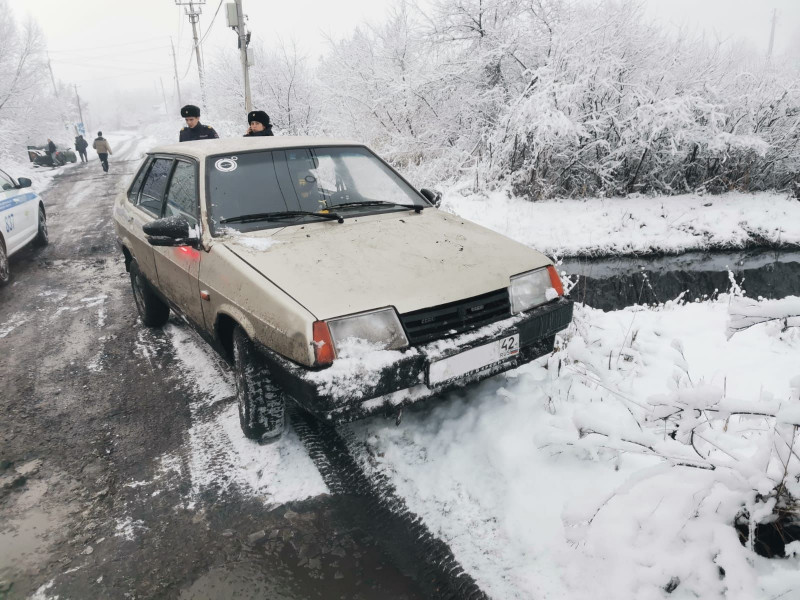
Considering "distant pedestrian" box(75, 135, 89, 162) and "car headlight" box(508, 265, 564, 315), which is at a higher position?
"distant pedestrian" box(75, 135, 89, 162)

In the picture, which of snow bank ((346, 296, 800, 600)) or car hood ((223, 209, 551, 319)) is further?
car hood ((223, 209, 551, 319))

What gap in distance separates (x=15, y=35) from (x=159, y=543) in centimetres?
3249

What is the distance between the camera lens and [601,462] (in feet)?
7.96

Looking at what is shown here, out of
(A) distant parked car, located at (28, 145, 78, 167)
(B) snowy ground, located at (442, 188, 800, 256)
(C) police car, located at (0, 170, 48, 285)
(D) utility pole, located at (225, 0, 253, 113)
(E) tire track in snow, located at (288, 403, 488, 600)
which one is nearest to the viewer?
(E) tire track in snow, located at (288, 403, 488, 600)

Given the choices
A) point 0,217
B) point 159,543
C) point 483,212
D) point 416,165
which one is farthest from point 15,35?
point 159,543

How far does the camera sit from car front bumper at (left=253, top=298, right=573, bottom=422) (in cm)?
226

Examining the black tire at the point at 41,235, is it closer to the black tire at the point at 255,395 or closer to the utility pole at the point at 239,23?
the black tire at the point at 255,395

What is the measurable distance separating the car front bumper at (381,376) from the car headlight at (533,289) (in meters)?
0.12

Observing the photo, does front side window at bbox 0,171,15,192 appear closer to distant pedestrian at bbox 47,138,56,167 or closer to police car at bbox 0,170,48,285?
police car at bbox 0,170,48,285

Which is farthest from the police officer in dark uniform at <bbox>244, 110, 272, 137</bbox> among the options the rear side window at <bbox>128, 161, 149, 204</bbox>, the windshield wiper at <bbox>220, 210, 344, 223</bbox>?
the windshield wiper at <bbox>220, 210, 344, 223</bbox>

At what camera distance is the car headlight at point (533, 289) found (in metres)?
2.79

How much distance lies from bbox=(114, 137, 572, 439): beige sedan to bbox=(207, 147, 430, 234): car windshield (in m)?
0.01

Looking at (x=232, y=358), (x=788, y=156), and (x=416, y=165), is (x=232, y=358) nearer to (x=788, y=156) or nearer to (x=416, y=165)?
(x=416, y=165)

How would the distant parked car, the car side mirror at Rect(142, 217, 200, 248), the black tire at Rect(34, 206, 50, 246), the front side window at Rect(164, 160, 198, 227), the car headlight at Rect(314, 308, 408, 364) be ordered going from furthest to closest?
the distant parked car
the black tire at Rect(34, 206, 50, 246)
the front side window at Rect(164, 160, 198, 227)
the car side mirror at Rect(142, 217, 200, 248)
the car headlight at Rect(314, 308, 408, 364)
